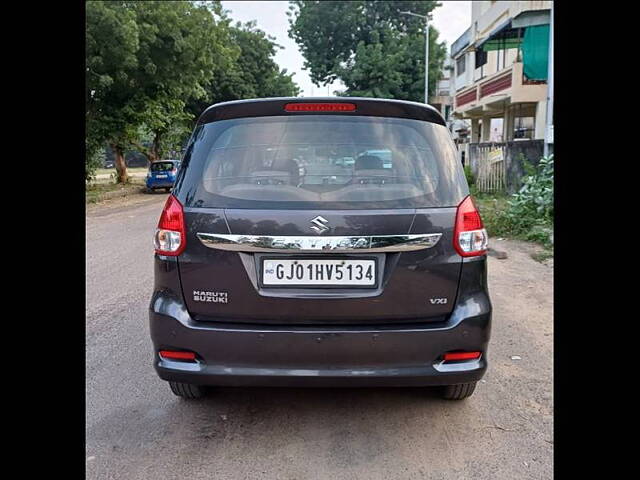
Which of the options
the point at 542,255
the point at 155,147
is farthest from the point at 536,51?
the point at 155,147

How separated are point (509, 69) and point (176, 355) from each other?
60.1ft

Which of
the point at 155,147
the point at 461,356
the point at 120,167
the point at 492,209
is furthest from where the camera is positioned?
the point at 155,147

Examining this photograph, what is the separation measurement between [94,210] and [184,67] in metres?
6.87

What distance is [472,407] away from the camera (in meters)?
3.13

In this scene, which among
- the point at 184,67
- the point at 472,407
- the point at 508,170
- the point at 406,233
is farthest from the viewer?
the point at 184,67

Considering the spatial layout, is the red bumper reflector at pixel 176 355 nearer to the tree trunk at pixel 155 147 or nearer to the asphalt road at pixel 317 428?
the asphalt road at pixel 317 428

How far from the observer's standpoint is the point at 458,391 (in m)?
3.09

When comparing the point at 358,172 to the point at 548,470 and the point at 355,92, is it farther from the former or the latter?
the point at 355,92

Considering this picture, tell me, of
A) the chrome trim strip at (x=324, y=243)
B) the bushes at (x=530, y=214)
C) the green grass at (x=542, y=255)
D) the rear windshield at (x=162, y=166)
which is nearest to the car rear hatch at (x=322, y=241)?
the chrome trim strip at (x=324, y=243)

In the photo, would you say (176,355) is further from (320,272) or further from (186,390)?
(320,272)

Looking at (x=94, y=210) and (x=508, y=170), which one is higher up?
(x=508, y=170)

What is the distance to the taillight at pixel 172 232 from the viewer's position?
259cm

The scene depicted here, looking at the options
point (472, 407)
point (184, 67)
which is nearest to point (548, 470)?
point (472, 407)

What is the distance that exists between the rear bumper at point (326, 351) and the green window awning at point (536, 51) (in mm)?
15207
